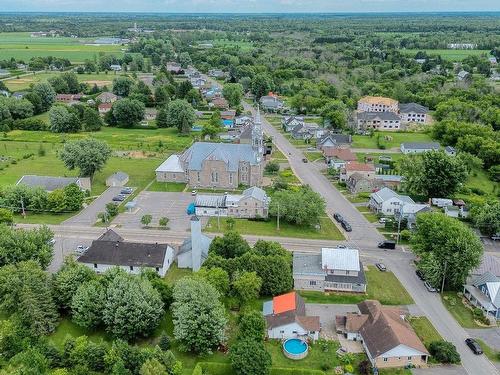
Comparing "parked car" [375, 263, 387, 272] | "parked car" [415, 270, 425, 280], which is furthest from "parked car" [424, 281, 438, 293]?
"parked car" [375, 263, 387, 272]

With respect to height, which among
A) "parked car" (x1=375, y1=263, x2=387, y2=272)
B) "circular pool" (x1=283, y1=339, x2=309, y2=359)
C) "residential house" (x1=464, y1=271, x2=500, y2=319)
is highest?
"residential house" (x1=464, y1=271, x2=500, y2=319)

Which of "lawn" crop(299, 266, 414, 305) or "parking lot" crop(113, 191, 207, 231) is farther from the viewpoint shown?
"parking lot" crop(113, 191, 207, 231)

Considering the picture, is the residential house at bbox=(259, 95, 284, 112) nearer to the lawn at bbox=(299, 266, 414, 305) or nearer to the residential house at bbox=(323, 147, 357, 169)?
the residential house at bbox=(323, 147, 357, 169)

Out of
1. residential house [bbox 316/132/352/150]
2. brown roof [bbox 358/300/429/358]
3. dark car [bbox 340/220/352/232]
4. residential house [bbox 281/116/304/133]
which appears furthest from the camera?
residential house [bbox 281/116/304/133]

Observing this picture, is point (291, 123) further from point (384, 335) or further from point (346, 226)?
point (384, 335)

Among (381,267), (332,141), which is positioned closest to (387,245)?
(381,267)

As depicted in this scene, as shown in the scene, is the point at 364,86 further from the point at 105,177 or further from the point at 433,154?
the point at 105,177
